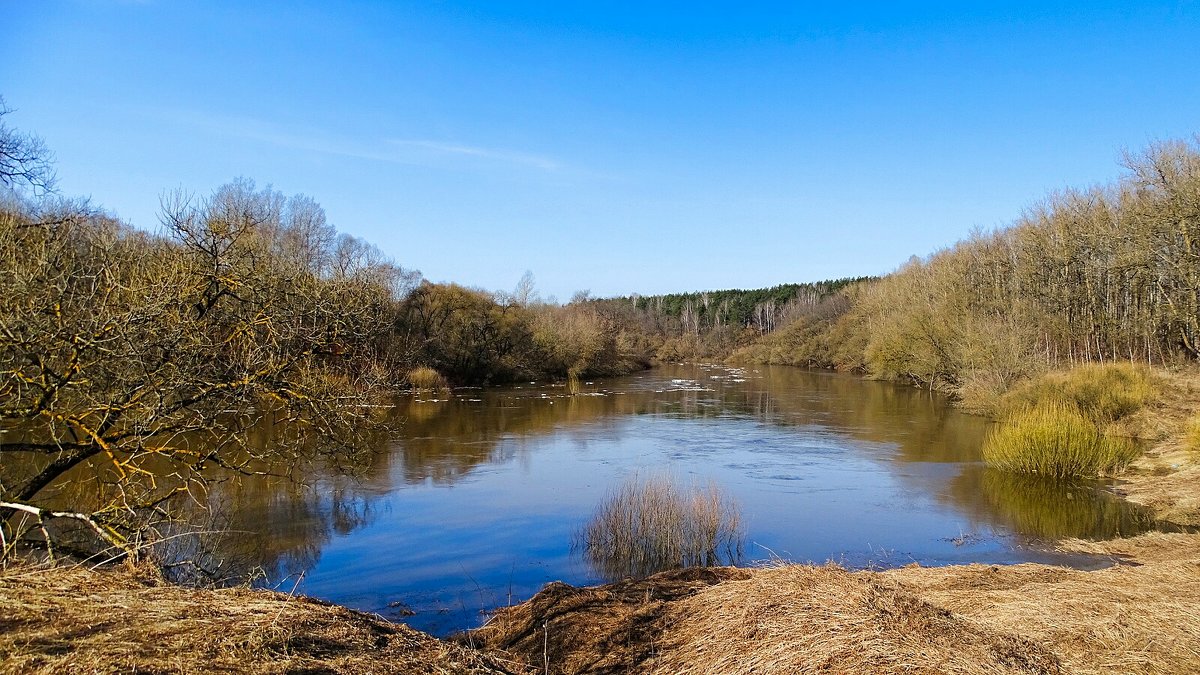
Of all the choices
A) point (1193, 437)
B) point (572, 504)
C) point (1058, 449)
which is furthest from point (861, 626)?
point (1193, 437)

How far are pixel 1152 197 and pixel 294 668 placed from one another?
34.4 m

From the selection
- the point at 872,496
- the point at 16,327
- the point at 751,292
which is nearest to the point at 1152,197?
the point at 872,496

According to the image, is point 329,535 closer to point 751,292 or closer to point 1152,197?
point 1152,197

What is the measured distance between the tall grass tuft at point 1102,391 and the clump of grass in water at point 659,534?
600 inches

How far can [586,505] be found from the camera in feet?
48.9

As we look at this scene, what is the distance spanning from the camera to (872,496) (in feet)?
52.3

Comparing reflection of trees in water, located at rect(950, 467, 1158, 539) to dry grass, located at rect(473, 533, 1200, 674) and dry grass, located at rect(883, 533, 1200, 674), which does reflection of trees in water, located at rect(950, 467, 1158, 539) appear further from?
dry grass, located at rect(473, 533, 1200, 674)

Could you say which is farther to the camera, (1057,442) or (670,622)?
(1057,442)

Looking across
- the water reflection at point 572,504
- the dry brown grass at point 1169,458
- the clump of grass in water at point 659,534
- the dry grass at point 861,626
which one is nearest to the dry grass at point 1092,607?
the dry grass at point 861,626

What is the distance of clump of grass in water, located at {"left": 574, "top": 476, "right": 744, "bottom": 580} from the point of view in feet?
37.2

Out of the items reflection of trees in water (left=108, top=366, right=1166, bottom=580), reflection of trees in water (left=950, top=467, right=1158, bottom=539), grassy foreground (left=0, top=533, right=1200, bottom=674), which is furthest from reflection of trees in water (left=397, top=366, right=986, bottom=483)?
grassy foreground (left=0, top=533, right=1200, bottom=674)

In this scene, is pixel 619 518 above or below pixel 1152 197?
below

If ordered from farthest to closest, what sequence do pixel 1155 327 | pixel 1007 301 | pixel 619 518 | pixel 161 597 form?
pixel 1007 301, pixel 1155 327, pixel 619 518, pixel 161 597

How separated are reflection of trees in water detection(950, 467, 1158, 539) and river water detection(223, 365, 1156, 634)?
0.06m
